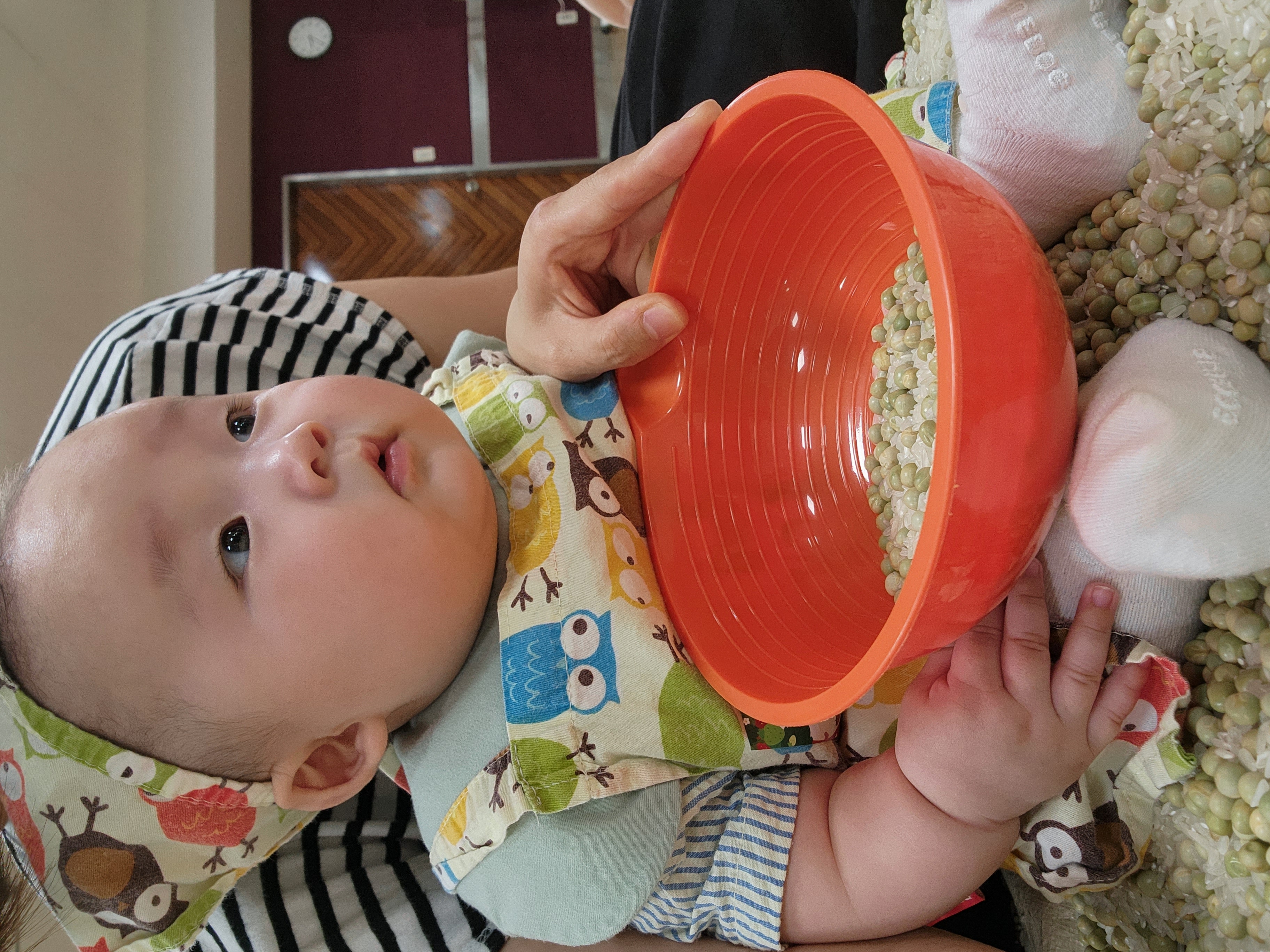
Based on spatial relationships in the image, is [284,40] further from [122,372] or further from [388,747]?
[388,747]

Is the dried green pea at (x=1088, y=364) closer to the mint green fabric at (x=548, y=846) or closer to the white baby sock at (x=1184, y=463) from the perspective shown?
the white baby sock at (x=1184, y=463)

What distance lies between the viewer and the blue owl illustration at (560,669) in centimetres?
74

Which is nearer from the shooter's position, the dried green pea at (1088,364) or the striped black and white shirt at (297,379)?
the dried green pea at (1088,364)

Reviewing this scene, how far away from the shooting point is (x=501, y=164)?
9.77 ft

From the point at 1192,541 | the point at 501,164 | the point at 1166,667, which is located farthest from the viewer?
the point at 501,164

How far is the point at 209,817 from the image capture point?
0.74 meters

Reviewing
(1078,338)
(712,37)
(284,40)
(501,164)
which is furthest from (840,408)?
(284,40)

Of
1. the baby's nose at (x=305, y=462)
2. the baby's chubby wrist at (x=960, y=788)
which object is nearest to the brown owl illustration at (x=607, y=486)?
the baby's nose at (x=305, y=462)

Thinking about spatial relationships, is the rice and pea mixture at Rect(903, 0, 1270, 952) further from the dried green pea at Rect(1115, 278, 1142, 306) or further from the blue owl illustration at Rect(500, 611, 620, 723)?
the blue owl illustration at Rect(500, 611, 620, 723)

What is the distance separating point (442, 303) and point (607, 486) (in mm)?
549

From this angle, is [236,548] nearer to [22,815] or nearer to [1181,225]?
[22,815]

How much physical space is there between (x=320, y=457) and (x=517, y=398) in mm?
205

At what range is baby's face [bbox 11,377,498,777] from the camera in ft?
2.19

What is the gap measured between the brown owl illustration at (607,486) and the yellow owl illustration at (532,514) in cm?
2
